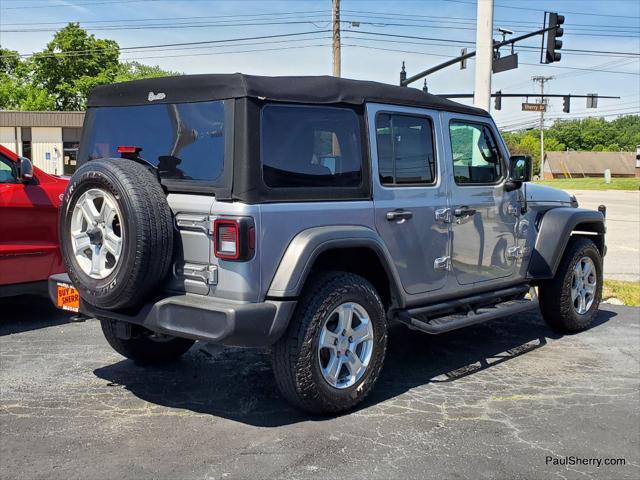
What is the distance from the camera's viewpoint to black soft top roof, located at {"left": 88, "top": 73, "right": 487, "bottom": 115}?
151 inches

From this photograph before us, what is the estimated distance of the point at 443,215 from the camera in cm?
492

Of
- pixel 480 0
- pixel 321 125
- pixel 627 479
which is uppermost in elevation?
pixel 480 0

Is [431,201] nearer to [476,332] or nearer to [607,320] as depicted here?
[476,332]

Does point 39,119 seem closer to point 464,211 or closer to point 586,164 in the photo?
point 464,211

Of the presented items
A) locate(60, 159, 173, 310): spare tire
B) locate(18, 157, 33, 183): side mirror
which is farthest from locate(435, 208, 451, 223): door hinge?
locate(18, 157, 33, 183): side mirror

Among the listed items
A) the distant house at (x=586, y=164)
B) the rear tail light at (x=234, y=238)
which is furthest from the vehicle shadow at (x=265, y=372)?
the distant house at (x=586, y=164)

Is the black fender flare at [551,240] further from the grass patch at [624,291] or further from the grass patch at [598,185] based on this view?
the grass patch at [598,185]

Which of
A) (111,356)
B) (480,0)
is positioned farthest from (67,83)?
(111,356)

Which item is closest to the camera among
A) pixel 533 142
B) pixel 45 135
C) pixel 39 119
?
pixel 39 119

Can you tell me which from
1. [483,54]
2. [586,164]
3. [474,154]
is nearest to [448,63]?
[483,54]

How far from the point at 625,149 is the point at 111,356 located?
150519mm

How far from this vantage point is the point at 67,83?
53844 millimetres

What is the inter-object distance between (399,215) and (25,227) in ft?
12.1

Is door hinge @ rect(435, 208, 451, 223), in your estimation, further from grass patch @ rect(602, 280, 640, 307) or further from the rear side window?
grass patch @ rect(602, 280, 640, 307)
